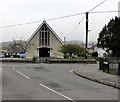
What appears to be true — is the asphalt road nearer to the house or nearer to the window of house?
the house

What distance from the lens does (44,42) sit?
59750 mm

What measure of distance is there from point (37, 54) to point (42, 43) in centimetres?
309

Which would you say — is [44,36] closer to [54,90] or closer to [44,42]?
[44,42]

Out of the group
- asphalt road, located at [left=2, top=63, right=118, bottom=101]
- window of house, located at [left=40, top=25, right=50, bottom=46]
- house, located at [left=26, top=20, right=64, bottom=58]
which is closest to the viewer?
asphalt road, located at [left=2, top=63, right=118, bottom=101]

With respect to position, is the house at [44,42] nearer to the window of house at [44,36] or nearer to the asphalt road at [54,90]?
the window of house at [44,36]

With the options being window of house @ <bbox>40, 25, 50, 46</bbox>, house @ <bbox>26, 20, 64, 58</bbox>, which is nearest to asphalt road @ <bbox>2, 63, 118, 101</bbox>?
house @ <bbox>26, 20, 64, 58</bbox>

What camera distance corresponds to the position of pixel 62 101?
932 cm

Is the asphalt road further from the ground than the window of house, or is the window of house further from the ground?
the window of house

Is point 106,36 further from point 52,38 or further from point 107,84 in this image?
point 52,38

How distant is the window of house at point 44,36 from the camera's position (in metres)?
59.5

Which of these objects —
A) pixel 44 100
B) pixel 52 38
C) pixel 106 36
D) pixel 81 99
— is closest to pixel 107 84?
pixel 81 99

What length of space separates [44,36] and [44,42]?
1.52 metres

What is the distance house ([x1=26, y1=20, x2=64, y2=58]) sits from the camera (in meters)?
59.4

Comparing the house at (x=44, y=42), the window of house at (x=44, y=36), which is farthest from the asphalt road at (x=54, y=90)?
the window of house at (x=44, y=36)
